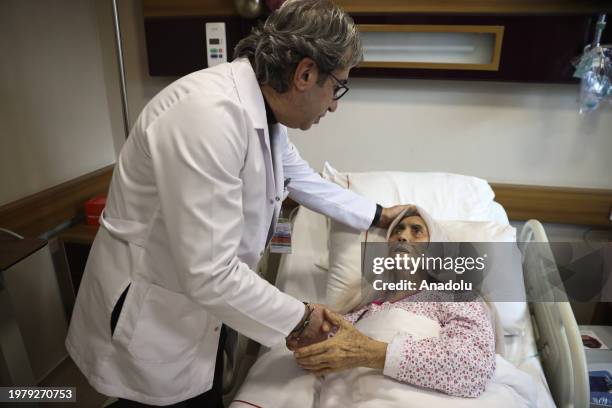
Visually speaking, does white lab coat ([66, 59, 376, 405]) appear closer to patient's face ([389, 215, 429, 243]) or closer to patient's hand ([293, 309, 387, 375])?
patient's hand ([293, 309, 387, 375])

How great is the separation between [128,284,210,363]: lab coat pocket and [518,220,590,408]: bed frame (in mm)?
1044

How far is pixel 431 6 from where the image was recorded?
1738 millimetres

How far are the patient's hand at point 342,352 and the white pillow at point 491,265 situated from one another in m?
0.46

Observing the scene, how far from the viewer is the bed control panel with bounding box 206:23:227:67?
76.0 inches

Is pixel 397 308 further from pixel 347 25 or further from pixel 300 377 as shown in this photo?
pixel 347 25

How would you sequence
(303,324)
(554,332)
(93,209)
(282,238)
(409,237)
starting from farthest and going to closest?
(93,209)
(282,238)
(409,237)
(554,332)
(303,324)

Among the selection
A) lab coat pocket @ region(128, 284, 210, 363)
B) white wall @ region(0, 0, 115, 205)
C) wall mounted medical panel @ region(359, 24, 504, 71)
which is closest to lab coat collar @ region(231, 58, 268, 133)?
lab coat pocket @ region(128, 284, 210, 363)

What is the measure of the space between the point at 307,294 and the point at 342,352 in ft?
2.24

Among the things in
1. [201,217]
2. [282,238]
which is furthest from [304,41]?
[282,238]

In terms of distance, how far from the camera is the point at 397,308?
1.41 meters

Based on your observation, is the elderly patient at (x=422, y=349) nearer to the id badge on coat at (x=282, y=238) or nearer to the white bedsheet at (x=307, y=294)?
the white bedsheet at (x=307, y=294)

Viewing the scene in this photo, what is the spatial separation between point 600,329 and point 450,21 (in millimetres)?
1448

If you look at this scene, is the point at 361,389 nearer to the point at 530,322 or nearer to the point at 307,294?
the point at 307,294

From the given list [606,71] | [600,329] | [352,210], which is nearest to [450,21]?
[606,71]
